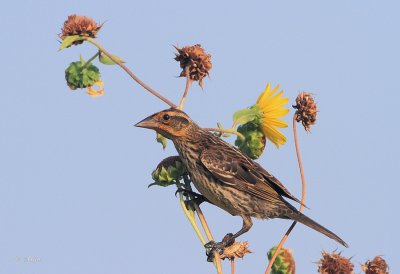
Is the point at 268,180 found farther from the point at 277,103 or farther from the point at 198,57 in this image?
the point at 198,57

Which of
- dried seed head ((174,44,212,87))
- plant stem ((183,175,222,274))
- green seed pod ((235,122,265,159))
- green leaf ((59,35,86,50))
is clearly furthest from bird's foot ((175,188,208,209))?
green leaf ((59,35,86,50))

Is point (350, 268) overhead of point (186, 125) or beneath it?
beneath

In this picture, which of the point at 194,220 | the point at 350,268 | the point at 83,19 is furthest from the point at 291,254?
the point at 83,19

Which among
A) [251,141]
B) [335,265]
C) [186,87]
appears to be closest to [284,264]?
[335,265]

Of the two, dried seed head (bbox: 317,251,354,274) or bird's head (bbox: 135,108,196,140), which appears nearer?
dried seed head (bbox: 317,251,354,274)

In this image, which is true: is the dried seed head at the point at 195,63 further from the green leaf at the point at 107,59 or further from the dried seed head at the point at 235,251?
the dried seed head at the point at 235,251

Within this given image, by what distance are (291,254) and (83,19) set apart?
2.14 meters

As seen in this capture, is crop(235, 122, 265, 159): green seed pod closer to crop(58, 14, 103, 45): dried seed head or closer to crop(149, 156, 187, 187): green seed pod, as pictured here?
crop(149, 156, 187, 187): green seed pod

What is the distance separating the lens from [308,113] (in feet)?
15.8

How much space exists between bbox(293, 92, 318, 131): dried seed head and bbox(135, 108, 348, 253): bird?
1136mm

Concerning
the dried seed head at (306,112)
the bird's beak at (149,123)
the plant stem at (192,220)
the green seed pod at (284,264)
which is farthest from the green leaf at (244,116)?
the green seed pod at (284,264)

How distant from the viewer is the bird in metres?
5.86

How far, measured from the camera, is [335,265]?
14.9ft

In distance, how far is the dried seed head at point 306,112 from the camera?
4.83 metres
